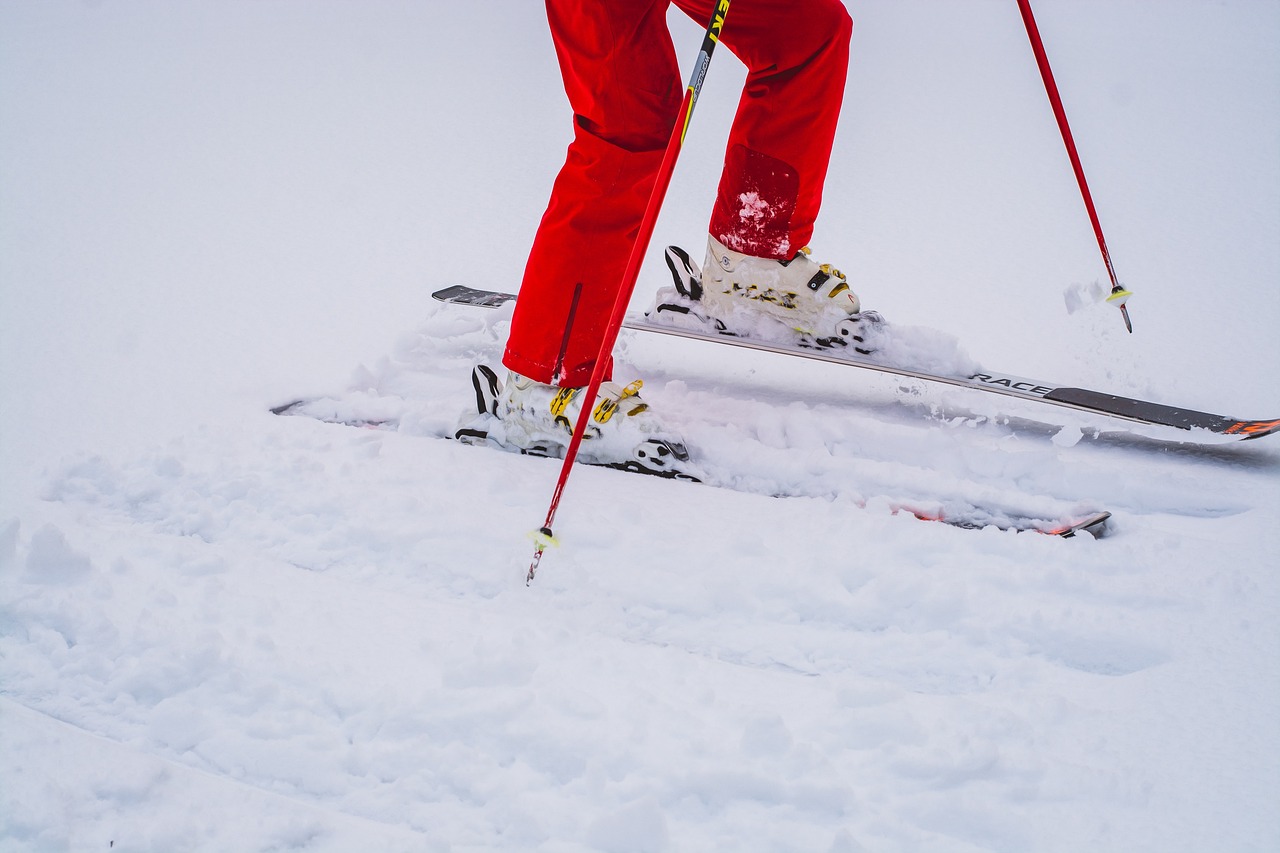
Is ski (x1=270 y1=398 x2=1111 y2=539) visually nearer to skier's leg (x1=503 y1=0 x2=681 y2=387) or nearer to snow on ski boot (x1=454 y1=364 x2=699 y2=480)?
snow on ski boot (x1=454 y1=364 x2=699 y2=480)

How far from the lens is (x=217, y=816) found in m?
0.87

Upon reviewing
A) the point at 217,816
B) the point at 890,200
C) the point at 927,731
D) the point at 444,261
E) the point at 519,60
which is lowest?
the point at 217,816

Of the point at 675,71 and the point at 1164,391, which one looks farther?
the point at 1164,391

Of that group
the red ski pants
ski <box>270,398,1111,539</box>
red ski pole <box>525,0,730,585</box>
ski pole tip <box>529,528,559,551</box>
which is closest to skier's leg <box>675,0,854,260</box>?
the red ski pants

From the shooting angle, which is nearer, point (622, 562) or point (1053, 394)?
point (622, 562)

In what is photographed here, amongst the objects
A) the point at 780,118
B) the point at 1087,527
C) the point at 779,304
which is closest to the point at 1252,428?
the point at 1087,527

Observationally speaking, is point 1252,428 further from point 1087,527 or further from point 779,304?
point 779,304

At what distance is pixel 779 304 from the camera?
2.00 meters

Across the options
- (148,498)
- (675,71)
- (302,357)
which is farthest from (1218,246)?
(148,498)

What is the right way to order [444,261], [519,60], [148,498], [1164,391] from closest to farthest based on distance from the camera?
[148,498]
[1164,391]
[444,261]
[519,60]

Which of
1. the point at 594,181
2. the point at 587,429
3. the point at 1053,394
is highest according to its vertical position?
the point at 594,181

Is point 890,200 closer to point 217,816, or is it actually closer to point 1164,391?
point 1164,391

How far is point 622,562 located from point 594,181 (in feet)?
2.23

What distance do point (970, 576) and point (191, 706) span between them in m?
1.07
